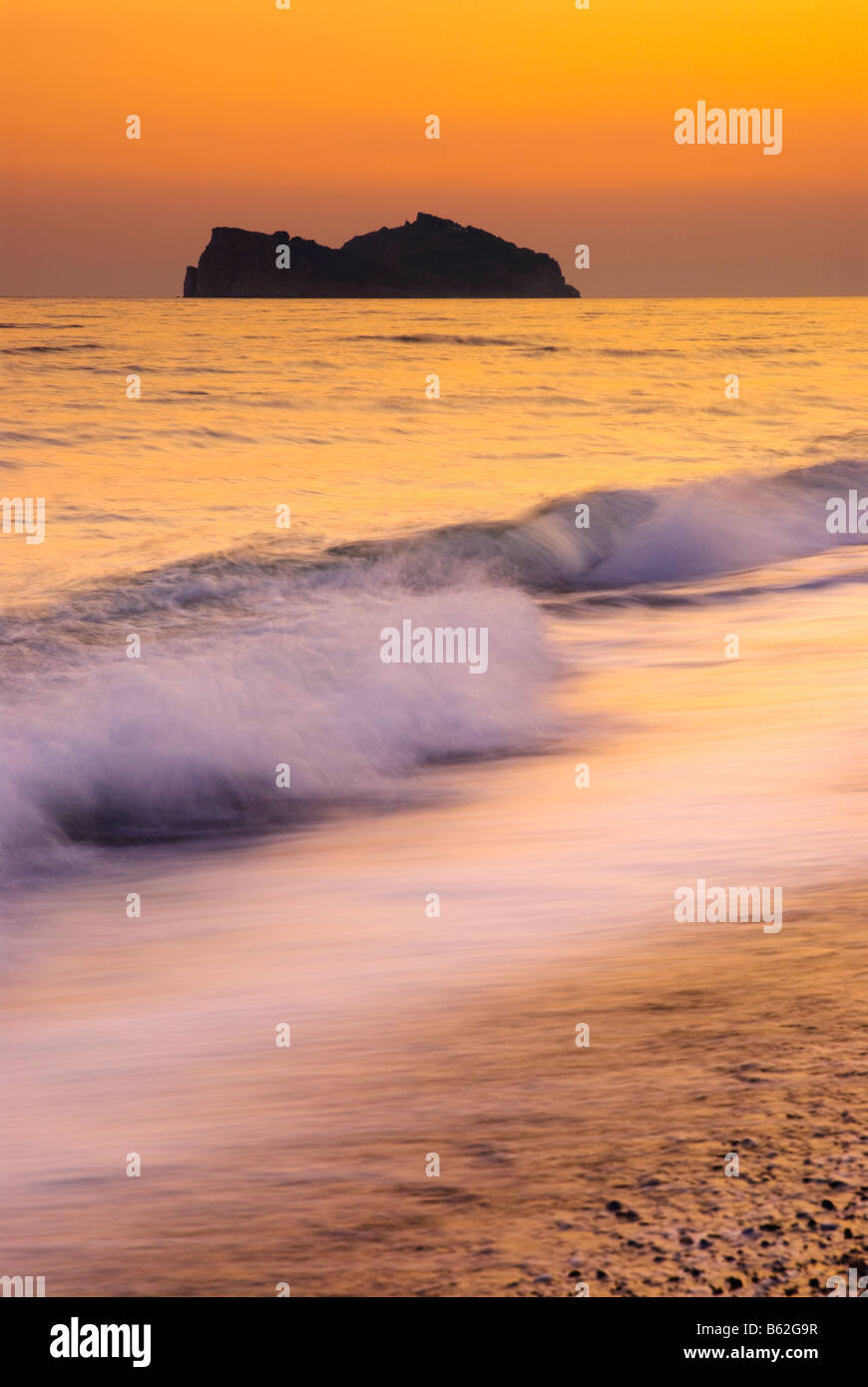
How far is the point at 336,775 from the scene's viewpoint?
8.11 m

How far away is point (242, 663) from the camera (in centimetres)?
929

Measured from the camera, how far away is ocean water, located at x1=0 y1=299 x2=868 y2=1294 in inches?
159

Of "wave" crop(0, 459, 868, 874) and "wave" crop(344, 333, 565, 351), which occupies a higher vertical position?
"wave" crop(344, 333, 565, 351)

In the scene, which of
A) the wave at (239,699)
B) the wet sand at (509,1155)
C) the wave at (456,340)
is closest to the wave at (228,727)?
the wave at (239,699)

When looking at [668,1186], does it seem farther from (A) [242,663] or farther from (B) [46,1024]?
(A) [242,663]

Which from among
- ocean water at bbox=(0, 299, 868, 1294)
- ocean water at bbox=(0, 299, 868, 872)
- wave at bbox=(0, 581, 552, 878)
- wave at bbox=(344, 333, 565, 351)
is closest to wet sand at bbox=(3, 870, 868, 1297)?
ocean water at bbox=(0, 299, 868, 1294)

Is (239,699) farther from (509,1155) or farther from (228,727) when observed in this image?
(509,1155)

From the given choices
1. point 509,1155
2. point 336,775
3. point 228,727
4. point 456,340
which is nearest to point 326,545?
point 228,727

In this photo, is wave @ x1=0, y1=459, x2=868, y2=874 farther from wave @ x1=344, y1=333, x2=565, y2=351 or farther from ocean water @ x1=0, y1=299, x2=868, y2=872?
wave @ x1=344, y1=333, x2=565, y2=351

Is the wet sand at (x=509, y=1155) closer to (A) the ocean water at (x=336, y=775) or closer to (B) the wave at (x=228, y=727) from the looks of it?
(A) the ocean water at (x=336, y=775)

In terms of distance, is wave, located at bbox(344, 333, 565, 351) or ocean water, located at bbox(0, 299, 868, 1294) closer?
ocean water, located at bbox(0, 299, 868, 1294)

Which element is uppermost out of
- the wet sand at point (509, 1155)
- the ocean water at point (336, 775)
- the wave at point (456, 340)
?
the wave at point (456, 340)

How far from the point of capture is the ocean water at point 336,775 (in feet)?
13.2
